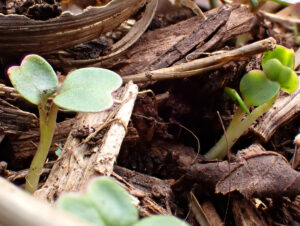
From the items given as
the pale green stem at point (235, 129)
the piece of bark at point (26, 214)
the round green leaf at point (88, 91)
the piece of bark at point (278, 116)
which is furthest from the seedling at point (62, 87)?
the piece of bark at point (278, 116)

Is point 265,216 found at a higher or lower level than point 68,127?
lower

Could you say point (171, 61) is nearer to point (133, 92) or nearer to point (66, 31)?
point (133, 92)

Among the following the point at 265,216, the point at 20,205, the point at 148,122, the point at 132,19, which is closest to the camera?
the point at 20,205

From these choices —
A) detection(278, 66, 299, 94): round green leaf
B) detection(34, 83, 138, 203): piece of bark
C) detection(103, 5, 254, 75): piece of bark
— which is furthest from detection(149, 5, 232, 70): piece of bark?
detection(278, 66, 299, 94): round green leaf

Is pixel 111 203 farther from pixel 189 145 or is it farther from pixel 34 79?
pixel 189 145

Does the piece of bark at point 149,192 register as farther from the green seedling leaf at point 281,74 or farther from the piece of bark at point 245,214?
the green seedling leaf at point 281,74

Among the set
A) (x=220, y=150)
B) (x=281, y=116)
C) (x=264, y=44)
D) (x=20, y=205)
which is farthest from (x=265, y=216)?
(x=20, y=205)

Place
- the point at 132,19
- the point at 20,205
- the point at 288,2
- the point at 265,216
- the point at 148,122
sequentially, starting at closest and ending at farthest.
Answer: the point at 20,205 < the point at 265,216 < the point at 148,122 < the point at 288,2 < the point at 132,19
